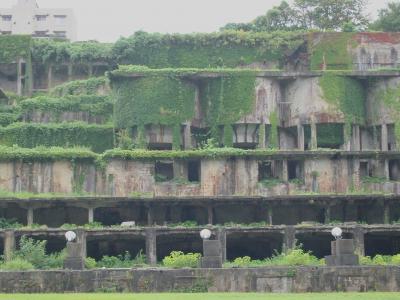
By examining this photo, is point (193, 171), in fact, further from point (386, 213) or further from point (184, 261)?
point (184, 261)

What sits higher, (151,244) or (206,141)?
(206,141)

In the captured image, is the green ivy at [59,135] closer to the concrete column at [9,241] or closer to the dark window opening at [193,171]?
the dark window opening at [193,171]

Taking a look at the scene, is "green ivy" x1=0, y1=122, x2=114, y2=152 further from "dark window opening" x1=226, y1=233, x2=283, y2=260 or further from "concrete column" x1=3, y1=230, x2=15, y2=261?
"dark window opening" x1=226, y1=233, x2=283, y2=260

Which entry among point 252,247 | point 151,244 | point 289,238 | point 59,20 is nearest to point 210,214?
point 252,247

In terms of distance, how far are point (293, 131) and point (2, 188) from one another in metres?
21.8

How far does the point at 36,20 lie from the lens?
10650cm

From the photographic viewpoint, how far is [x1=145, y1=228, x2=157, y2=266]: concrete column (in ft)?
154

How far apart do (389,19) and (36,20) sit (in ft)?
161

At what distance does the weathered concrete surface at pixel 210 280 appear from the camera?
35.3 m

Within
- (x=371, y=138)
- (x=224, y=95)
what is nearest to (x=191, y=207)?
(x=224, y=95)

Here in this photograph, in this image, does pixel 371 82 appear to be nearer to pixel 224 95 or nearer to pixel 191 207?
pixel 224 95

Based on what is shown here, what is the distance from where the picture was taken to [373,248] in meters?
52.8

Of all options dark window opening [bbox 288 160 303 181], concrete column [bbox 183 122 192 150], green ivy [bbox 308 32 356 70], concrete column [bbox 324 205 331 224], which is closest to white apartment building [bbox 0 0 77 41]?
concrete column [bbox 183 122 192 150]

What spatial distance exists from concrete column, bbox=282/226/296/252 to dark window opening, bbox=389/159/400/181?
1319 cm
